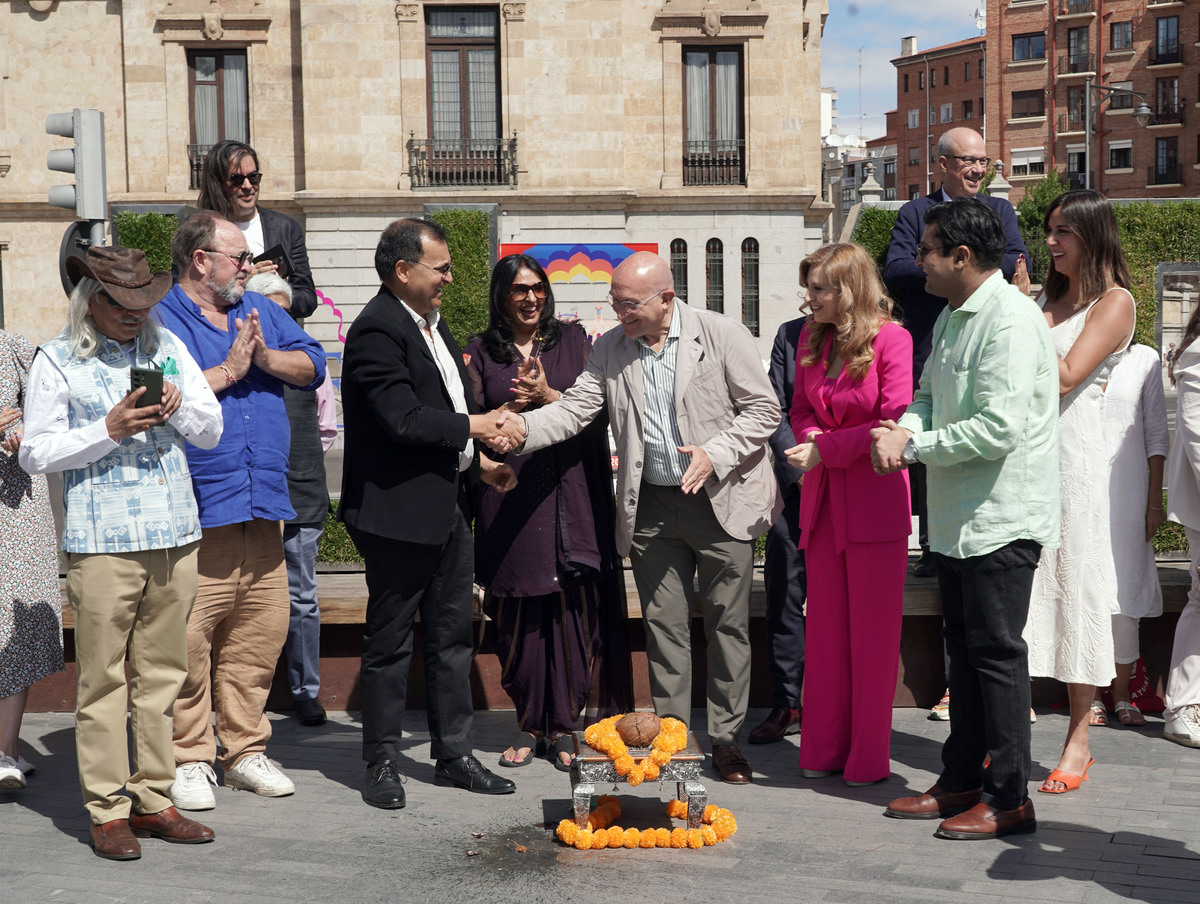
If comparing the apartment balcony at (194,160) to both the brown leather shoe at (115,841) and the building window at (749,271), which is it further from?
the brown leather shoe at (115,841)

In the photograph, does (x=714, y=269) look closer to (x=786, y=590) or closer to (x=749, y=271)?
(x=749, y=271)

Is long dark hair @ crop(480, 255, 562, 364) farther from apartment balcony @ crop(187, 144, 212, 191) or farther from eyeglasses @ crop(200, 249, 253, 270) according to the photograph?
apartment balcony @ crop(187, 144, 212, 191)

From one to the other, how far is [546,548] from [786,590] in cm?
124

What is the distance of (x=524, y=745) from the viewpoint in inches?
216

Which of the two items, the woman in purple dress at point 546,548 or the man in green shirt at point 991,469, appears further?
the woman in purple dress at point 546,548

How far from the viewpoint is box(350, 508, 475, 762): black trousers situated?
4.97 m

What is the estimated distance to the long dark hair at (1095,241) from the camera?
513 centimetres

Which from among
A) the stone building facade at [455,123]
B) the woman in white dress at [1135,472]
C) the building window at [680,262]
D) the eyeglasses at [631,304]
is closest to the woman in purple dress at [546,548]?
the eyeglasses at [631,304]

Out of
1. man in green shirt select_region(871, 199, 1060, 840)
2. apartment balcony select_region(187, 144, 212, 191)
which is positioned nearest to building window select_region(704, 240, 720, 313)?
apartment balcony select_region(187, 144, 212, 191)

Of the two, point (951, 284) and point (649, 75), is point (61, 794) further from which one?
point (649, 75)

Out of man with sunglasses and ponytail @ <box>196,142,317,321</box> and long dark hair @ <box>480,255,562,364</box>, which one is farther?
man with sunglasses and ponytail @ <box>196,142,317,321</box>

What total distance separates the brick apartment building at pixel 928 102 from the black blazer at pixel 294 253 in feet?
266

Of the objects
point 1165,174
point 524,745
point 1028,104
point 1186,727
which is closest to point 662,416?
point 524,745

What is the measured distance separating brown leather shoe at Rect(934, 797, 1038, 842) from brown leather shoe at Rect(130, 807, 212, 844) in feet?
8.79
